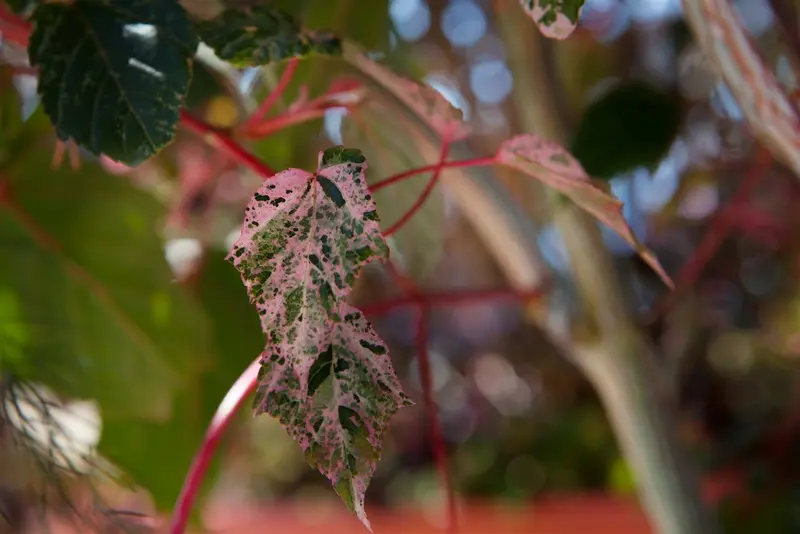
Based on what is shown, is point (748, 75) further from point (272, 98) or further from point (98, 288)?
point (98, 288)

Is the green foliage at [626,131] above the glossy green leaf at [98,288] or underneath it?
above

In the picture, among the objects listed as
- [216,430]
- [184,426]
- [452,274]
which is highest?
[216,430]

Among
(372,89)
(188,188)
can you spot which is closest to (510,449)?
(188,188)

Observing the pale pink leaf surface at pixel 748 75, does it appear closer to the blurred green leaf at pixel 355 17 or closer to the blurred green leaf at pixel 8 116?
the blurred green leaf at pixel 355 17

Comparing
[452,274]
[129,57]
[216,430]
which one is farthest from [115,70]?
[452,274]

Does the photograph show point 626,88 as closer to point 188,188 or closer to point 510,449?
point 188,188

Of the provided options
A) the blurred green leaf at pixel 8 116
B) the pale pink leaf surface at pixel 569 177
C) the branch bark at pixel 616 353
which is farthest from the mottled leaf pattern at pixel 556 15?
the blurred green leaf at pixel 8 116
